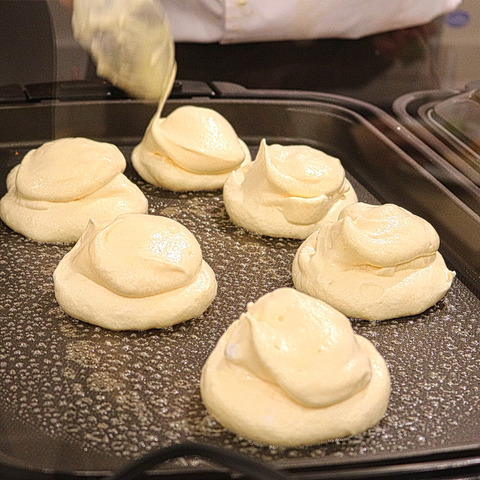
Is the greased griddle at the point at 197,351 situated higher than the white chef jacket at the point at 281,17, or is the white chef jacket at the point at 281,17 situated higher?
the white chef jacket at the point at 281,17

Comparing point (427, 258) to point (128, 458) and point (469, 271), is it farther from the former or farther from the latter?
point (128, 458)

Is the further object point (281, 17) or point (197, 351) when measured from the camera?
point (281, 17)

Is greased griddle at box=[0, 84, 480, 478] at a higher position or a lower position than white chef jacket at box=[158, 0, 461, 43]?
lower

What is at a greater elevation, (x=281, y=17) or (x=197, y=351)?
(x=281, y=17)

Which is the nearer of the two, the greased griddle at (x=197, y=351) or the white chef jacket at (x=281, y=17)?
the greased griddle at (x=197, y=351)

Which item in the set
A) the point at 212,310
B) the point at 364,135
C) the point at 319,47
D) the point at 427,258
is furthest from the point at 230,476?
the point at 319,47
